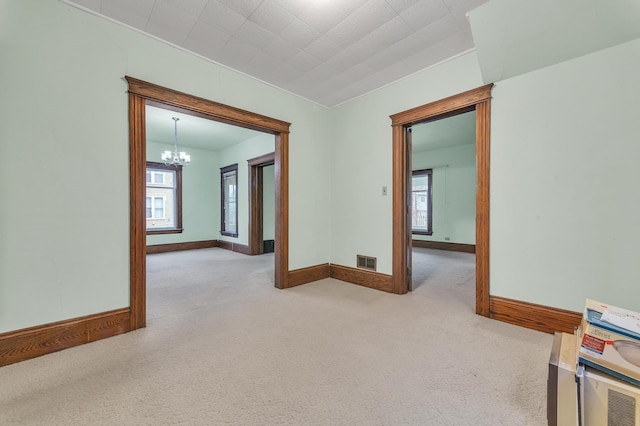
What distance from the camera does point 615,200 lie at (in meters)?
1.93

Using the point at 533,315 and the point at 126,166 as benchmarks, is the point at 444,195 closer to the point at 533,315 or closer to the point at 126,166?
the point at 533,315

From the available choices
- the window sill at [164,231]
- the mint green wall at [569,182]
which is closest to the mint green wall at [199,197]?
the window sill at [164,231]

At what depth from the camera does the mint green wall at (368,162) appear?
10.00ft

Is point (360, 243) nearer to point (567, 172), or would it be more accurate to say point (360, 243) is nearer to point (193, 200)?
point (567, 172)

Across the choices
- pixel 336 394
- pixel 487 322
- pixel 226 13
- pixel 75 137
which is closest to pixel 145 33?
pixel 226 13

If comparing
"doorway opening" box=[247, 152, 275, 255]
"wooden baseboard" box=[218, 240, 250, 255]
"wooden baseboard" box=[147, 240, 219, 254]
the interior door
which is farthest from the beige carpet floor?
"wooden baseboard" box=[147, 240, 219, 254]

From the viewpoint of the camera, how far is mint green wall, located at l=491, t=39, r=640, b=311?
6.20 ft

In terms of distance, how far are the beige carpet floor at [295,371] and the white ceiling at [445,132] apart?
341 cm

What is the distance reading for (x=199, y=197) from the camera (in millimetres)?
7109

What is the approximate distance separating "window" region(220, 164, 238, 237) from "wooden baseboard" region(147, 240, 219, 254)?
1.58 ft

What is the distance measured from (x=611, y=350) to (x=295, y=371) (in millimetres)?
Answer: 1599

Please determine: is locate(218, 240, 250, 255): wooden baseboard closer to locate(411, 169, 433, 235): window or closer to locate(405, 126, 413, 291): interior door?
locate(405, 126, 413, 291): interior door

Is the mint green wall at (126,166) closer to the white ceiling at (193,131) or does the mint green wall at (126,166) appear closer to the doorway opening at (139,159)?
the doorway opening at (139,159)

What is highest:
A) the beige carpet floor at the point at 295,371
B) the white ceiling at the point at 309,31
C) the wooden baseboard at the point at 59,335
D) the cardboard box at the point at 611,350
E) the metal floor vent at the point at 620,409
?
the white ceiling at the point at 309,31
